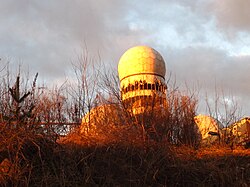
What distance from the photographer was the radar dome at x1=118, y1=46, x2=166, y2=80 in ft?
57.4

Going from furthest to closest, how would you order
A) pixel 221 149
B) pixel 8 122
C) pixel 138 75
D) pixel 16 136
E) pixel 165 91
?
1. pixel 138 75
2. pixel 165 91
3. pixel 221 149
4. pixel 8 122
5. pixel 16 136

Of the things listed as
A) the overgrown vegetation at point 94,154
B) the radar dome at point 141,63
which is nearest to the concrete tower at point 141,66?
the radar dome at point 141,63

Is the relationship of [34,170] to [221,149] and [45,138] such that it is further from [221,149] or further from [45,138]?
[221,149]

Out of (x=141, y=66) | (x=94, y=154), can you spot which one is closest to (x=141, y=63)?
(x=141, y=66)

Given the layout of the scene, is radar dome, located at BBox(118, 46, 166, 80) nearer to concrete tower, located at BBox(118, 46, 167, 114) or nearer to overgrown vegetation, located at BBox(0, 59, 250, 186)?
concrete tower, located at BBox(118, 46, 167, 114)

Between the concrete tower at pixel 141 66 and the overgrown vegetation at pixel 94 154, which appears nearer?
the overgrown vegetation at pixel 94 154

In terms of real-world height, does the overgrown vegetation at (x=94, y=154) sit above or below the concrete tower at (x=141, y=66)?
below

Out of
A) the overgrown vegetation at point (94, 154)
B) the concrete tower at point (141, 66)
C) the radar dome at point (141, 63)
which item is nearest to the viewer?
the overgrown vegetation at point (94, 154)

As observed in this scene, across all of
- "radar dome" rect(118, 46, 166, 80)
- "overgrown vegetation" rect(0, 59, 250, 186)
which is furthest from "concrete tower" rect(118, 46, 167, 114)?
"overgrown vegetation" rect(0, 59, 250, 186)

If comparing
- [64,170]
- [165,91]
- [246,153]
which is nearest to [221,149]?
[246,153]

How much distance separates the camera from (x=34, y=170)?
6.50 m

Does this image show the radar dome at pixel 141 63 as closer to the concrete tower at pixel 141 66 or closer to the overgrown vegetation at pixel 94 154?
the concrete tower at pixel 141 66

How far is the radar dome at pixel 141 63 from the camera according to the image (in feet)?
57.4

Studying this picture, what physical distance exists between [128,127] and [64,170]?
2.03 m
